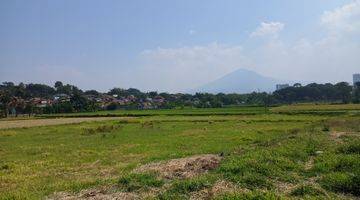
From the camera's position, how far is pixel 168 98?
190 m

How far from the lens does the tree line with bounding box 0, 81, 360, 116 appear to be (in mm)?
115694

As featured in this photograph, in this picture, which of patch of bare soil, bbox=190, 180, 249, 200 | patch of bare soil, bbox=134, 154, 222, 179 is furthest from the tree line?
patch of bare soil, bbox=190, 180, 249, 200

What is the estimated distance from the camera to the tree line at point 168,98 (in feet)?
380

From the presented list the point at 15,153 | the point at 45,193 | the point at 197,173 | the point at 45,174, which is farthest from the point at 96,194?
the point at 15,153

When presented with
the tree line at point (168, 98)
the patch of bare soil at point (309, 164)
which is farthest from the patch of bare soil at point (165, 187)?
the tree line at point (168, 98)

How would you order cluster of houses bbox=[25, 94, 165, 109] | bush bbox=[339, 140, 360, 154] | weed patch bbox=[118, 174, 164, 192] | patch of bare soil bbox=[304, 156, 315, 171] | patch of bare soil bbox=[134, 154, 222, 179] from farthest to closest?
cluster of houses bbox=[25, 94, 165, 109] < bush bbox=[339, 140, 360, 154] < patch of bare soil bbox=[304, 156, 315, 171] < patch of bare soil bbox=[134, 154, 222, 179] < weed patch bbox=[118, 174, 164, 192]

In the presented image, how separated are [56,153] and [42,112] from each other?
93.8m

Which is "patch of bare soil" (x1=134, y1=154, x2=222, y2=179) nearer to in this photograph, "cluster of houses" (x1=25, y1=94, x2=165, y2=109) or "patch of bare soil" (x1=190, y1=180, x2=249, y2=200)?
"patch of bare soil" (x1=190, y1=180, x2=249, y2=200)

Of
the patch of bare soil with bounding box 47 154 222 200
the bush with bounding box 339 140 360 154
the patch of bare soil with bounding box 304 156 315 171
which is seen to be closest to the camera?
the patch of bare soil with bounding box 47 154 222 200

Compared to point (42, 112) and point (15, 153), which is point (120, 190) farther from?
point (42, 112)

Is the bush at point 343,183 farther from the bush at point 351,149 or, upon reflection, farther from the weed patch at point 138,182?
the bush at point 351,149

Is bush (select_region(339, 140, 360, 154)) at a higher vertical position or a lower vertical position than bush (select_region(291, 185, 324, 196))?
higher

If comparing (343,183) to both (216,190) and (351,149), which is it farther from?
(351,149)

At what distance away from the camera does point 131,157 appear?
20.7 metres
